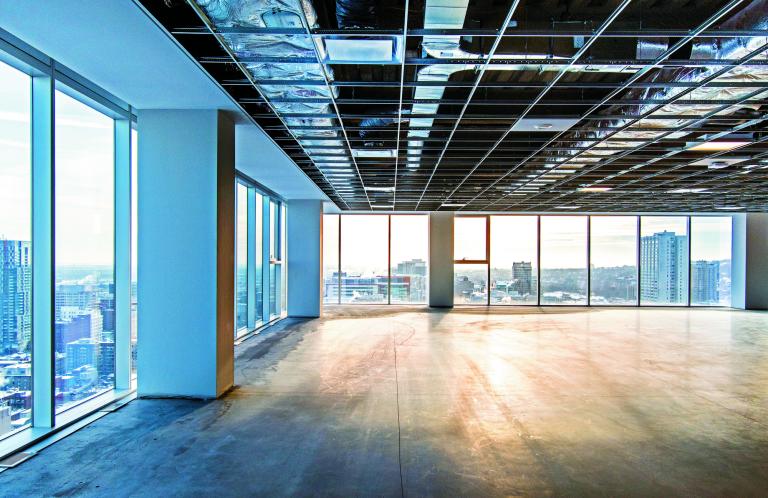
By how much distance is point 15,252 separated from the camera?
454cm

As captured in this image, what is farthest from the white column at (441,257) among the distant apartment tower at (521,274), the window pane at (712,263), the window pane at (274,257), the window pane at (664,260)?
the window pane at (712,263)

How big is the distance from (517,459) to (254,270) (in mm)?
9154

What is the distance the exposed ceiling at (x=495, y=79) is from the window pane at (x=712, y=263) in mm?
10514

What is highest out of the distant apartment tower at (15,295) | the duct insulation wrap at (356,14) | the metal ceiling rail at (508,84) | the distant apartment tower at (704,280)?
the duct insulation wrap at (356,14)

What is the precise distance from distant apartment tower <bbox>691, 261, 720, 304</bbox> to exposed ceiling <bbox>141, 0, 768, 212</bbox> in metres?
10.5

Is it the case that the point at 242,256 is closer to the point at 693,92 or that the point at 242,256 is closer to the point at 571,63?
the point at 571,63

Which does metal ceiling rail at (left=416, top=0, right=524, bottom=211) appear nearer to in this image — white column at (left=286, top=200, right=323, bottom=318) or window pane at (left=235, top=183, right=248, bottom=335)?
window pane at (left=235, top=183, right=248, bottom=335)

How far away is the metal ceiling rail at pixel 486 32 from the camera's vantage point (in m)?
3.87

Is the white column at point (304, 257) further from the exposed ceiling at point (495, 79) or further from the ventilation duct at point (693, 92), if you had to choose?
the ventilation duct at point (693, 92)

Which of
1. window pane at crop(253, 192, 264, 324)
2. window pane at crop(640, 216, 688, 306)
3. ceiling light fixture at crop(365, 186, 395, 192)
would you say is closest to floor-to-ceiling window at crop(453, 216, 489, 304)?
window pane at crop(640, 216, 688, 306)

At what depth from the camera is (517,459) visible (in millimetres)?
4414

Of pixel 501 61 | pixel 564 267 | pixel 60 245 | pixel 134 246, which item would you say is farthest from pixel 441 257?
pixel 60 245

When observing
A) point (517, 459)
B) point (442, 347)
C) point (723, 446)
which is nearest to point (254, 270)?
point (442, 347)

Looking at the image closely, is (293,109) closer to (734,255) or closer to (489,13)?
(489,13)
